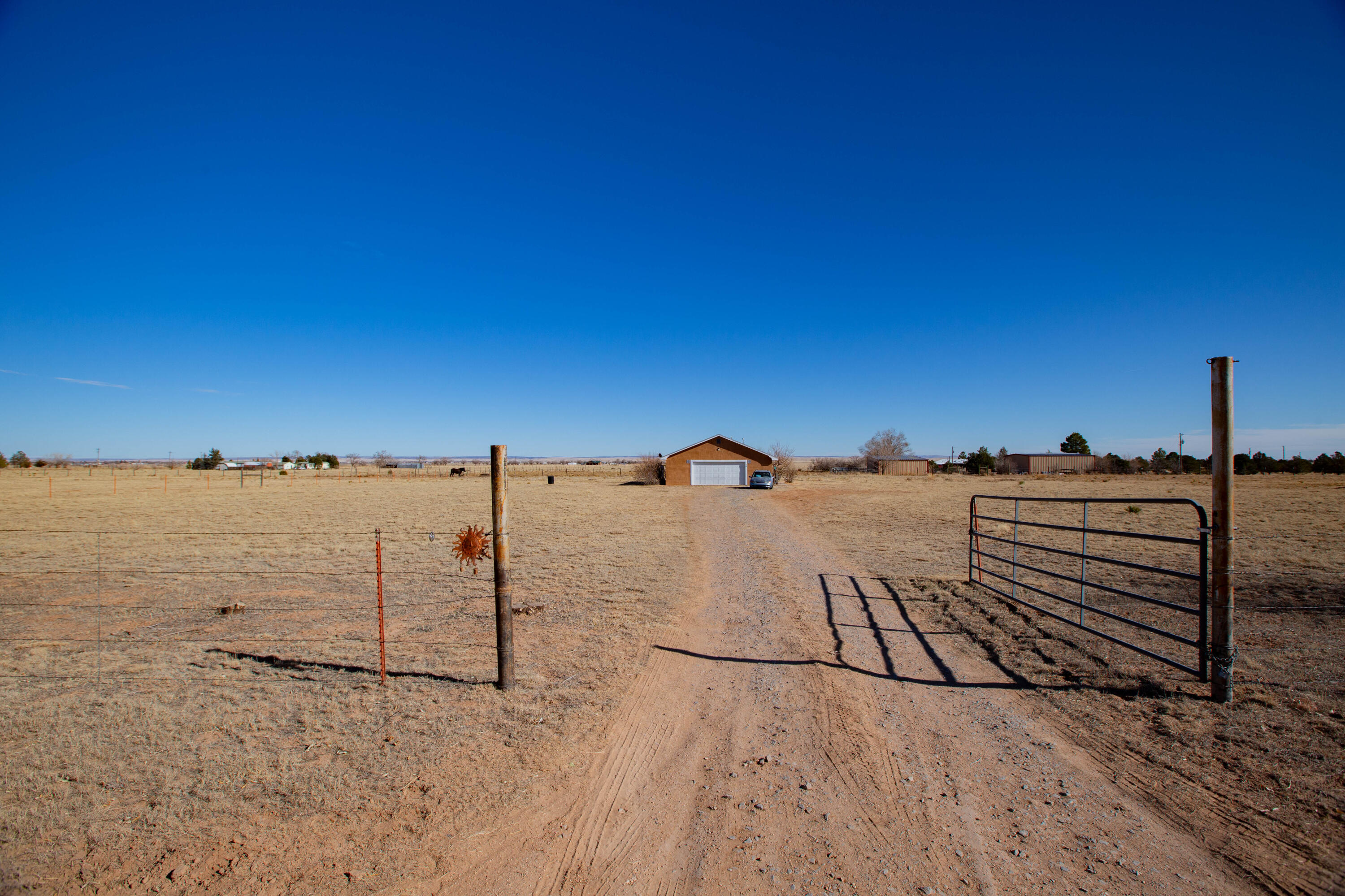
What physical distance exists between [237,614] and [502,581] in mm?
6206

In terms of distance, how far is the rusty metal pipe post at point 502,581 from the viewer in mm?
5430

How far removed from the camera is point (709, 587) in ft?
34.7

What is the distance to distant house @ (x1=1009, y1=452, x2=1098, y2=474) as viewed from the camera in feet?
292

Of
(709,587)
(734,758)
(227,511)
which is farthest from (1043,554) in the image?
(227,511)

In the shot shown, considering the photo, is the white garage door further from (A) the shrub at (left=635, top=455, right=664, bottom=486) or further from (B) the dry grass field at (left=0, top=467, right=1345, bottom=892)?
(B) the dry grass field at (left=0, top=467, right=1345, bottom=892)

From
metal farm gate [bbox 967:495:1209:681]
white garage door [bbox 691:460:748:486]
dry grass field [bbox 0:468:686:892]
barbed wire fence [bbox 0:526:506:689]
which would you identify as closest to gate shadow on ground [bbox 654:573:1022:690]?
metal farm gate [bbox 967:495:1209:681]

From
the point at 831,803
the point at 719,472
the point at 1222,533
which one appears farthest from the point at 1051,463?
the point at 831,803

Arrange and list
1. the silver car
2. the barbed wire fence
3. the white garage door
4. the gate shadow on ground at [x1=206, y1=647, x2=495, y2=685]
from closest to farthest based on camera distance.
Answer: the gate shadow on ground at [x1=206, y1=647, x2=495, y2=685]
the barbed wire fence
the silver car
the white garage door

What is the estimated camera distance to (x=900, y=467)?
92.3m

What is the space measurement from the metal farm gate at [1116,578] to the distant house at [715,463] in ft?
117

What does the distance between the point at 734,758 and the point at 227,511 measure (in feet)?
95.5

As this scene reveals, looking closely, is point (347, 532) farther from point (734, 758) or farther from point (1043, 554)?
point (1043, 554)

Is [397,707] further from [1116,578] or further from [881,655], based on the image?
[1116,578]

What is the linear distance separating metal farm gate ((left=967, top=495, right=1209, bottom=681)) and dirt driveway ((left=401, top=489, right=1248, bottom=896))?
1.62 meters
